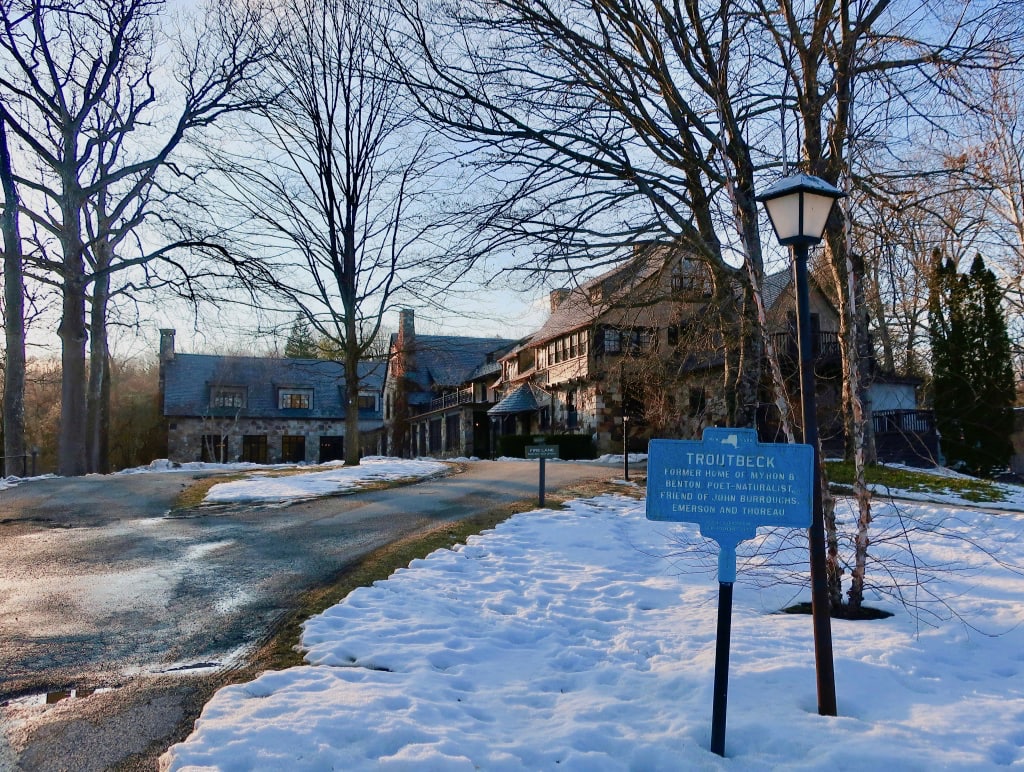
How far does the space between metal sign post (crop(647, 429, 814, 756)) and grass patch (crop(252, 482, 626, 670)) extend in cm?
268

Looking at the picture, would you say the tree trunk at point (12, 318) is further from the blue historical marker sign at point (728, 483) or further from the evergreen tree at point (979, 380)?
the evergreen tree at point (979, 380)

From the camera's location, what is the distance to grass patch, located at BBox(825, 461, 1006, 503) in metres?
15.5

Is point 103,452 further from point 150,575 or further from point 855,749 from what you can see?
point 855,749

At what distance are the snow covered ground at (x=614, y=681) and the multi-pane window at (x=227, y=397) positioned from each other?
38211 millimetres

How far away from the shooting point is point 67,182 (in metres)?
18.8

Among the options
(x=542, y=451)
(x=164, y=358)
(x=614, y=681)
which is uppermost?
(x=164, y=358)

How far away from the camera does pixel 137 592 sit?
670 cm

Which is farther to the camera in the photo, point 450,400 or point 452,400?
point 450,400

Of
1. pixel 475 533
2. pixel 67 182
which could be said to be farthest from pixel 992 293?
pixel 67 182

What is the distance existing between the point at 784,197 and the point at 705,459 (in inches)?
69.5

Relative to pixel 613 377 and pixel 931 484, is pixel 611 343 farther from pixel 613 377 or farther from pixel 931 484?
Result: pixel 931 484

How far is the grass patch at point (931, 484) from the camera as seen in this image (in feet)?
50.9

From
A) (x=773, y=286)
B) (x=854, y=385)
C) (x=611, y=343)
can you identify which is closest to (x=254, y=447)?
(x=611, y=343)

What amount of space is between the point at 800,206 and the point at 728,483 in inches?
70.7
